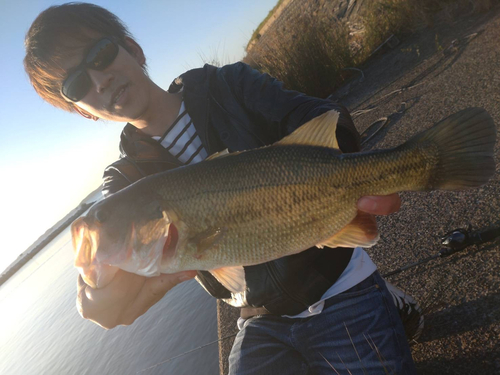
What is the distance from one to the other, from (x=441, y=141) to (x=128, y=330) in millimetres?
7940

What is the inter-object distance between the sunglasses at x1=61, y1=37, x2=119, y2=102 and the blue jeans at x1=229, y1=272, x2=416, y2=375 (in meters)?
2.70

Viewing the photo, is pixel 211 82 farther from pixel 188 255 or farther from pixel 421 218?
pixel 421 218

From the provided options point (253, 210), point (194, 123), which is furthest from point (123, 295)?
point (194, 123)

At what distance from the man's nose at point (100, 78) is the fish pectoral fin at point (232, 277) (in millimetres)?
1995

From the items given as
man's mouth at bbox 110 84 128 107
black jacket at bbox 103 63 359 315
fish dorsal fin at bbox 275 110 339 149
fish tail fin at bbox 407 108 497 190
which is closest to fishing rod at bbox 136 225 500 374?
black jacket at bbox 103 63 359 315

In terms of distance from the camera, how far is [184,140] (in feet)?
9.83

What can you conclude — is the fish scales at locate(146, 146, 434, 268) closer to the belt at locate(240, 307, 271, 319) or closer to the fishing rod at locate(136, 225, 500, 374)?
the belt at locate(240, 307, 271, 319)

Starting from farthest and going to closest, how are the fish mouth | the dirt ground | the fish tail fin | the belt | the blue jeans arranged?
1. the belt
2. the dirt ground
3. the blue jeans
4. the fish mouth
5. the fish tail fin

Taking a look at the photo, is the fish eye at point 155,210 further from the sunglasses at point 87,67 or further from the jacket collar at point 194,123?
the sunglasses at point 87,67

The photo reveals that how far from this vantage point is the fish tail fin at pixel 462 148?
1790mm

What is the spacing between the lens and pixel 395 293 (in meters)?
2.72

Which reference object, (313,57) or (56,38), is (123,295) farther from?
(313,57)

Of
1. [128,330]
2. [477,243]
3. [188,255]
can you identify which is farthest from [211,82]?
[128,330]

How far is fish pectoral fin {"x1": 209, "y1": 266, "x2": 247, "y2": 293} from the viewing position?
7.25ft
